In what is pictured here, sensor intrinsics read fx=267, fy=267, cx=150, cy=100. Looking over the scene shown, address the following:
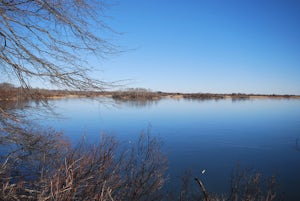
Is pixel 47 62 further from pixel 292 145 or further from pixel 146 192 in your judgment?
pixel 292 145

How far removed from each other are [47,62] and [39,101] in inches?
21.7

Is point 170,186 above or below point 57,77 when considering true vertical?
below

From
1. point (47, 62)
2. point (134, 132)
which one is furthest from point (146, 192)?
point (134, 132)

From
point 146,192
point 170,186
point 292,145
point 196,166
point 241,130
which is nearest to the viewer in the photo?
point 146,192

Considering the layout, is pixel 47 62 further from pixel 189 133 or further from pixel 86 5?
pixel 189 133

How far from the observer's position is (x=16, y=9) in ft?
8.30

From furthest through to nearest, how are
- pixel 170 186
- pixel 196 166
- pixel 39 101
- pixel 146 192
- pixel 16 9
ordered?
pixel 196 166
pixel 170 186
pixel 146 192
pixel 39 101
pixel 16 9

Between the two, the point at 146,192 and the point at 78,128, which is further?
the point at 78,128

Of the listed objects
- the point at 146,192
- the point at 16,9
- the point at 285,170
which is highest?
the point at 16,9

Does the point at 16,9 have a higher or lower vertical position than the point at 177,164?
higher

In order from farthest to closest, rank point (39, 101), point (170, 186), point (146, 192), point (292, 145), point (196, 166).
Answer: point (292, 145), point (196, 166), point (170, 186), point (146, 192), point (39, 101)

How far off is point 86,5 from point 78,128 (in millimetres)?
14928

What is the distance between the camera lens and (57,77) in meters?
2.66

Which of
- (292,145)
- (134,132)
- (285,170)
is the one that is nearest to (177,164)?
(285,170)
